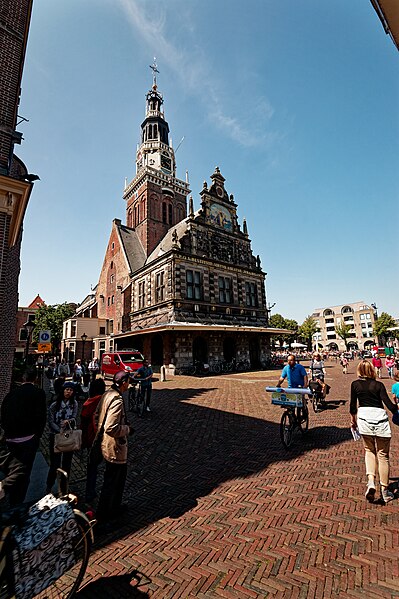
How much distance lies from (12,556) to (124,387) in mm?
2109

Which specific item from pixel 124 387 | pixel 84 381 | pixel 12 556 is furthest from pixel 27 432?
pixel 84 381

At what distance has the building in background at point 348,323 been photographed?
79.0 meters

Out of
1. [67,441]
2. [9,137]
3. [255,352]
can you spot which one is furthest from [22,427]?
[255,352]

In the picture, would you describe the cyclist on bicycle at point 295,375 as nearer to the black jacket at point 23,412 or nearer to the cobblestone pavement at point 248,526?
the cobblestone pavement at point 248,526

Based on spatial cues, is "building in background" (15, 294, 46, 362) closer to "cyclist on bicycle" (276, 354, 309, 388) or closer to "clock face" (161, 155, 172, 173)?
"clock face" (161, 155, 172, 173)

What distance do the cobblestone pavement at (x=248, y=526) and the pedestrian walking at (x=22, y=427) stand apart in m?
1.26

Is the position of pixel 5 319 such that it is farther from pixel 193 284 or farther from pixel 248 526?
pixel 193 284

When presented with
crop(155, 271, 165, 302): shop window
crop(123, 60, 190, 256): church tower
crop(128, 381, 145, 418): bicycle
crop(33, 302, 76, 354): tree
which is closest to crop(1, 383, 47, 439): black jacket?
crop(128, 381, 145, 418): bicycle

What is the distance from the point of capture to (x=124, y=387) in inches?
155

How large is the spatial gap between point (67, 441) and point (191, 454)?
9.08ft

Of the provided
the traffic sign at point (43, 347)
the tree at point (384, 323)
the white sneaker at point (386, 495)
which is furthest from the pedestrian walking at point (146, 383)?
the tree at point (384, 323)

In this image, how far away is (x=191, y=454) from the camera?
5801 millimetres

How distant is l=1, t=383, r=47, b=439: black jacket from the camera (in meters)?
3.54

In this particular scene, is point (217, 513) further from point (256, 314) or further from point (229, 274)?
point (256, 314)
